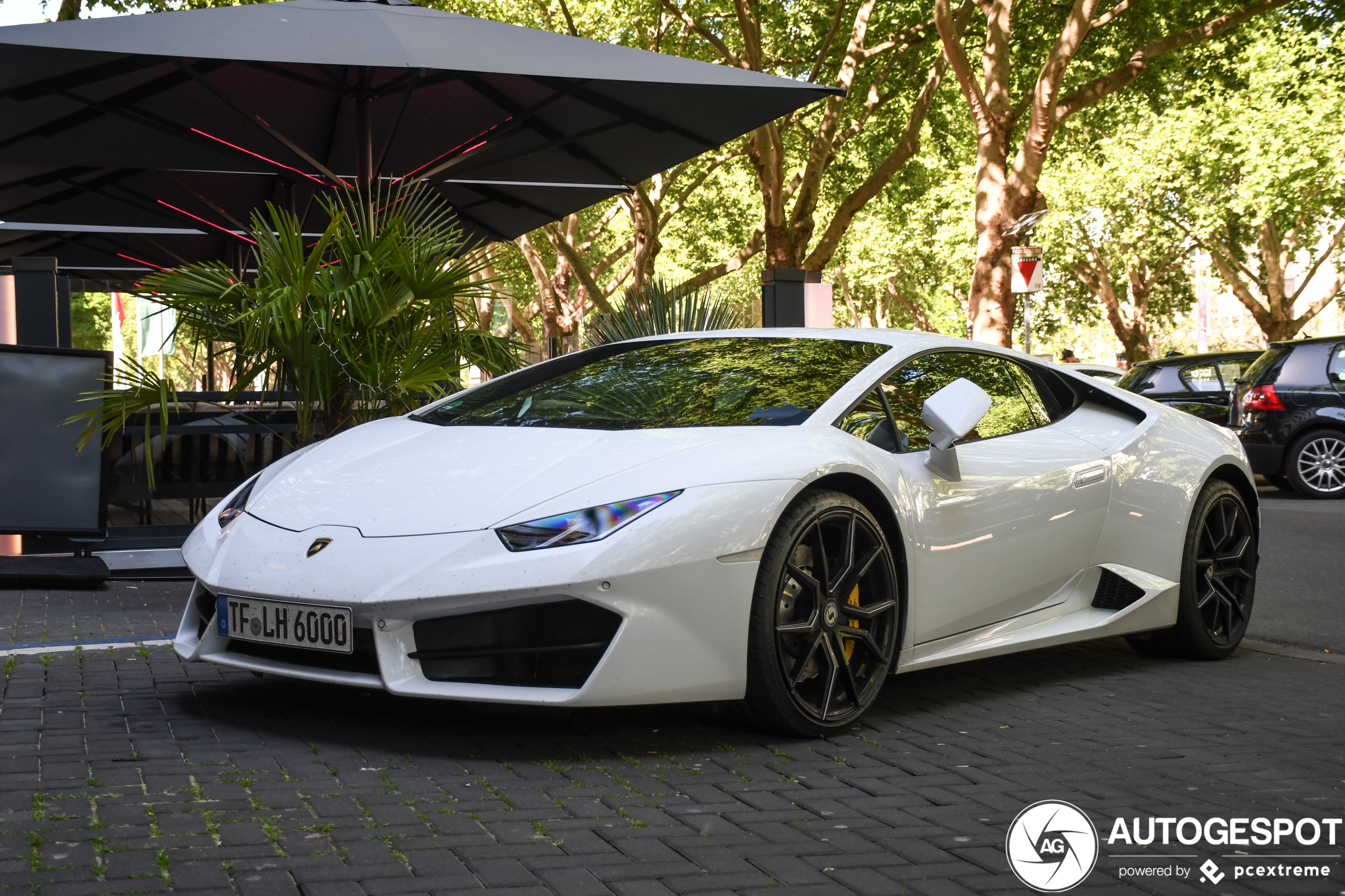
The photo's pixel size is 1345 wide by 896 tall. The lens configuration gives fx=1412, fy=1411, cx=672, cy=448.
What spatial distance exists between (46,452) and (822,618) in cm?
480

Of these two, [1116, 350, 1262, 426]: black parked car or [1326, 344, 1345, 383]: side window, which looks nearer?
[1326, 344, 1345, 383]: side window

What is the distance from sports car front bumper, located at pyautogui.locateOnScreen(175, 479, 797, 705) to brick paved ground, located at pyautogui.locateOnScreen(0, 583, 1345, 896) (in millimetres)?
221

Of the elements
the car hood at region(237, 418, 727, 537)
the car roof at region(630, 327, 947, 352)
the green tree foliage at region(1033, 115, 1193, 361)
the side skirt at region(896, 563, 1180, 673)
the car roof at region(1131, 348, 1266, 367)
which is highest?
the green tree foliage at region(1033, 115, 1193, 361)

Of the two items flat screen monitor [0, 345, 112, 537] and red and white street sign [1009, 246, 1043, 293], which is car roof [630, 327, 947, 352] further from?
red and white street sign [1009, 246, 1043, 293]

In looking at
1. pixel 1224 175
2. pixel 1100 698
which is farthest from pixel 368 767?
pixel 1224 175

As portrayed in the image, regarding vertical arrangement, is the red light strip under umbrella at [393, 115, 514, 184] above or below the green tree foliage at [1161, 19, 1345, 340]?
below

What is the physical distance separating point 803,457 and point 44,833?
2.19 meters

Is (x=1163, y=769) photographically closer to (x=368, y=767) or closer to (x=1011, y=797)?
(x=1011, y=797)

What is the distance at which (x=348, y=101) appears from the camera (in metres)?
9.48

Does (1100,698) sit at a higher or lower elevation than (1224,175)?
lower

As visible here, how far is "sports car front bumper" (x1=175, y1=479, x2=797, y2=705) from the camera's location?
3650 millimetres

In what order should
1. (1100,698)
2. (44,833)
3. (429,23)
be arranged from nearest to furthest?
1. (44,833)
2. (1100,698)
3. (429,23)

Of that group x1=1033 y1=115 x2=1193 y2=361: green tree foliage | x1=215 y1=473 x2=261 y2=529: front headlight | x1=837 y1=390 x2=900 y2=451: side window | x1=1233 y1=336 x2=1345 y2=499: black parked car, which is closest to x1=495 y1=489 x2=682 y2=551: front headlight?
x1=837 y1=390 x2=900 y2=451: side window

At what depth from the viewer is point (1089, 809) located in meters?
3.49
